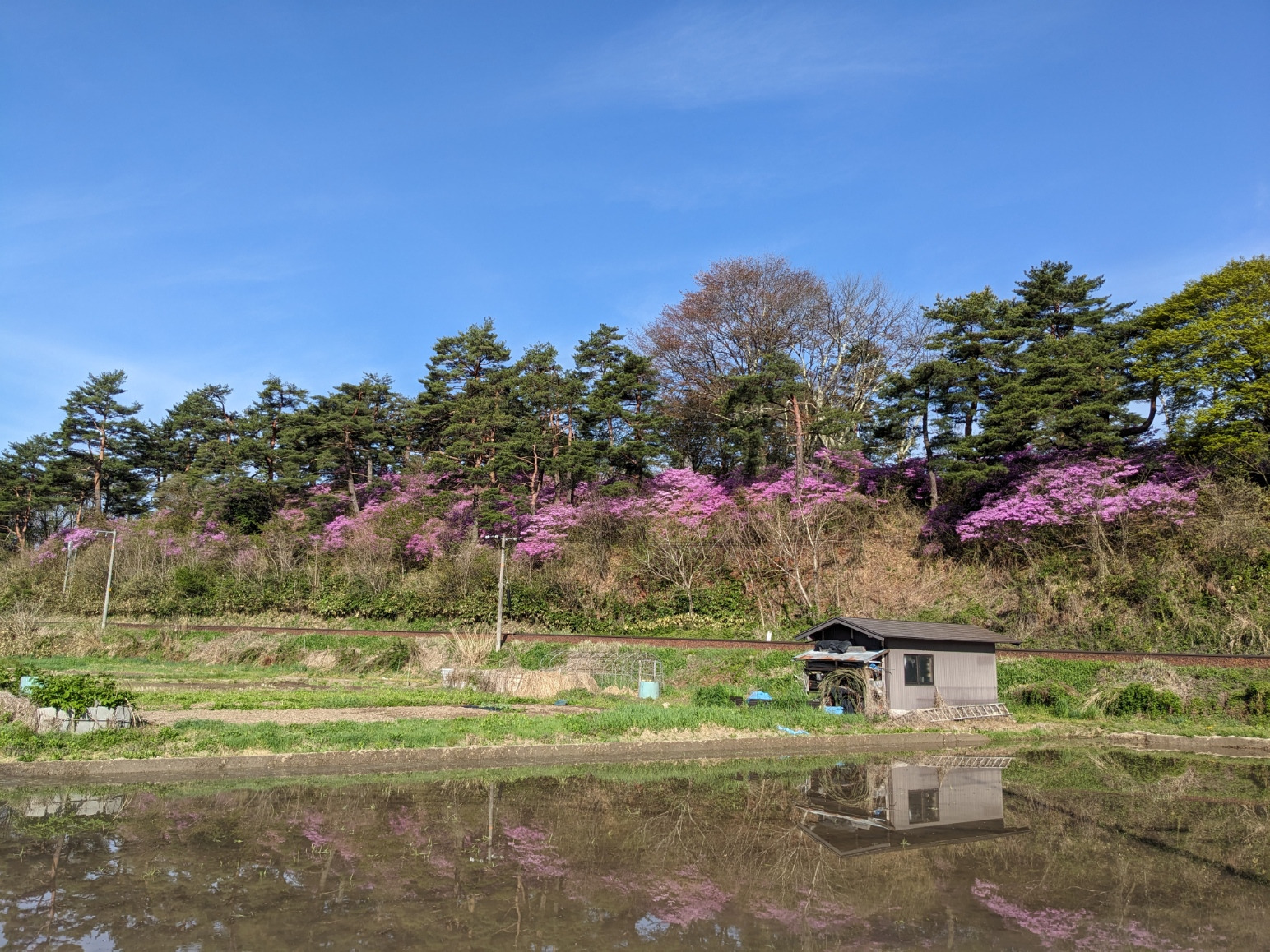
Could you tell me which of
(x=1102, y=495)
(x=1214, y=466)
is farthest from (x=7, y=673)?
(x=1214, y=466)

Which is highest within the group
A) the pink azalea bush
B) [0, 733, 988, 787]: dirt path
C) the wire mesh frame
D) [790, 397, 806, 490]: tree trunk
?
[790, 397, 806, 490]: tree trunk

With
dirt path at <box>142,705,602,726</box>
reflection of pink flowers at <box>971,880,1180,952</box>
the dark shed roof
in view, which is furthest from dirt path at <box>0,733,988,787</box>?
reflection of pink flowers at <box>971,880,1180,952</box>

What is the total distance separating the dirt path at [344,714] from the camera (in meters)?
17.5

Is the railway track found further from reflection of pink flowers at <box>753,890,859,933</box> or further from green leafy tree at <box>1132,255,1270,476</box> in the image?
reflection of pink flowers at <box>753,890,859,933</box>

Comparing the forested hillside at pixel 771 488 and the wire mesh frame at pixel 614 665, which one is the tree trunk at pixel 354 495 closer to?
the forested hillside at pixel 771 488

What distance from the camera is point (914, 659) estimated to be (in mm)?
21422

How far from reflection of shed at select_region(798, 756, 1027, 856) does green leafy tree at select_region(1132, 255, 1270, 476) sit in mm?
17739

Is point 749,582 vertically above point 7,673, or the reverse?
point 749,582

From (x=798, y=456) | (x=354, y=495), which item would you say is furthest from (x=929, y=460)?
(x=354, y=495)

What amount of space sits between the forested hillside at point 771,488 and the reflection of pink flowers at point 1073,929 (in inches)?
810

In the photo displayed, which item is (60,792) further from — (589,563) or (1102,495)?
(1102,495)

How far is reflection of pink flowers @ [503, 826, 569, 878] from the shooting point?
842 cm

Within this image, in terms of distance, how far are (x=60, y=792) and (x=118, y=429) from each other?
2189 inches

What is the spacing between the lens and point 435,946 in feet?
20.7
